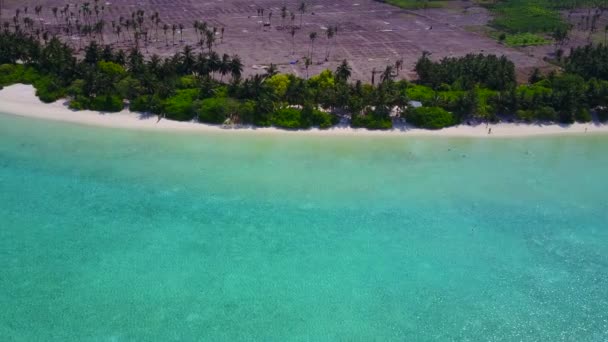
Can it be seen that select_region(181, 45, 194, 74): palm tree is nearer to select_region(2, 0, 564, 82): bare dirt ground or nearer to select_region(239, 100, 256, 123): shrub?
select_region(2, 0, 564, 82): bare dirt ground

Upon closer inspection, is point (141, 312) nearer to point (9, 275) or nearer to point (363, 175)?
point (9, 275)

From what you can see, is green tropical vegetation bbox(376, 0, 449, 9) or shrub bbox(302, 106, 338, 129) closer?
shrub bbox(302, 106, 338, 129)

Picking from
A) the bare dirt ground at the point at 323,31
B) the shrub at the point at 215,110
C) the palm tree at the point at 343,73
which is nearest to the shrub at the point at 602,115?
the bare dirt ground at the point at 323,31

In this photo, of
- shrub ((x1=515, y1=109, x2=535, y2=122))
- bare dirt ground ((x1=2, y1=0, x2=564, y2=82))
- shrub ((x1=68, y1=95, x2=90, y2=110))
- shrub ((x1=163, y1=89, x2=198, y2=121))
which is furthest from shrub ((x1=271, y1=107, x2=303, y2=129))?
shrub ((x1=515, y1=109, x2=535, y2=122))

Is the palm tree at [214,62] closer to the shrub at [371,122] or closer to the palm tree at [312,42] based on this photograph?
the palm tree at [312,42]

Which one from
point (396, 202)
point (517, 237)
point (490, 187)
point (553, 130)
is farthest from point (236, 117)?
point (553, 130)

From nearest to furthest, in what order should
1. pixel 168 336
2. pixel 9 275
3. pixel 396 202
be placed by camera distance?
pixel 168 336 → pixel 9 275 → pixel 396 202

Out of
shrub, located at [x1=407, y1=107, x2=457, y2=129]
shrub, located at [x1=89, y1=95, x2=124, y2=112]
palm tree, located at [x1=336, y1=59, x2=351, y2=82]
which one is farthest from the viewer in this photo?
palm tree, located at [x1=336, y1=59, x2=351, y2=82]

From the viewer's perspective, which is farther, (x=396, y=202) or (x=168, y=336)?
(x=396, y=202)
